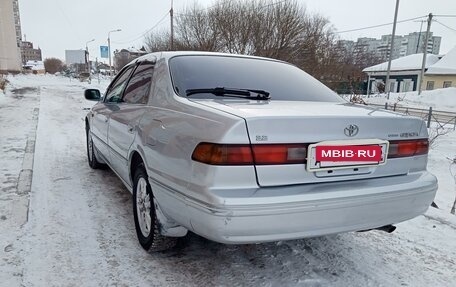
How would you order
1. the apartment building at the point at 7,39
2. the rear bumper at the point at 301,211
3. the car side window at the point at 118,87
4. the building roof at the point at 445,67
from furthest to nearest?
the apartment building at the point at 7,39 → the building roof at the point at 445,67 → the car side window at the point at 118,87 → the rear bumper at the point at 301,211

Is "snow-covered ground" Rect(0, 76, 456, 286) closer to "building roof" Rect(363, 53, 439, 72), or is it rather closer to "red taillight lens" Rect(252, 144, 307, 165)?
"red taillight lens" Rect(252, 144, 307, 165)

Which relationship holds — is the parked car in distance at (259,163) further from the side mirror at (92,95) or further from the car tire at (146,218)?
the side mirror at (92,95)

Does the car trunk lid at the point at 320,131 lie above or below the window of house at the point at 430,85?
above

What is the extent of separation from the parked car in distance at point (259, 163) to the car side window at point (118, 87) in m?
1.02

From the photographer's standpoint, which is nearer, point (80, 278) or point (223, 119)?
point (223, 119)

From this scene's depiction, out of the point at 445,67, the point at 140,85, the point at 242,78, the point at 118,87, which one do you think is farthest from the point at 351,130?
the point at 445,67

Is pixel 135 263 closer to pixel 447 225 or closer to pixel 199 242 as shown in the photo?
pixel 199 242

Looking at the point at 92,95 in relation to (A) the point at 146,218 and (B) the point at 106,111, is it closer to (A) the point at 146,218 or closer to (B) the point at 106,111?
(B) the point at 106,111

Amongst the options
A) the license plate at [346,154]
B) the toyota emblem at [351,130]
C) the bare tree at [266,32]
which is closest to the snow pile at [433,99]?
the bare tree at [266,32]

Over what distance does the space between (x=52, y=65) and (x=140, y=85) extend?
113 m

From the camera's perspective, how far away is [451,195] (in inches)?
231

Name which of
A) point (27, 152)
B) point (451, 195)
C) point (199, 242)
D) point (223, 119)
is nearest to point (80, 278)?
point (199, 242)

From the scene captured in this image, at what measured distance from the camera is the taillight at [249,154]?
1.98m

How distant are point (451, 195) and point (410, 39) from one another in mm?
63211
